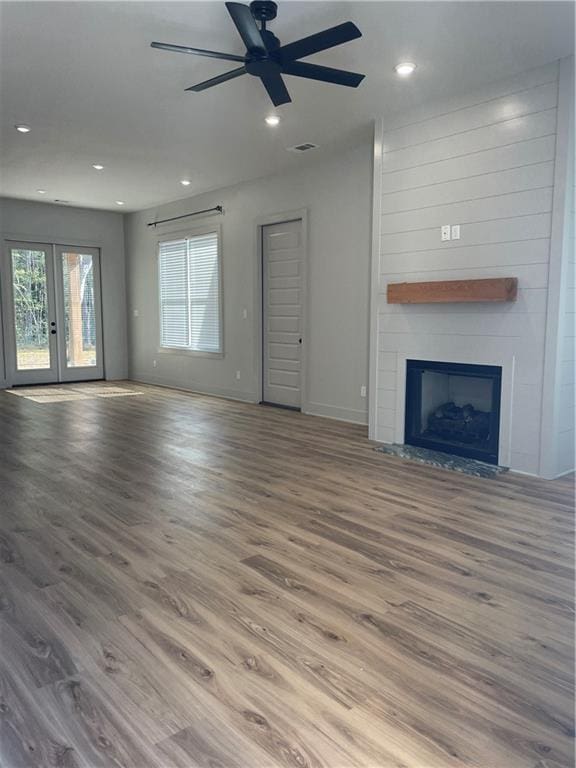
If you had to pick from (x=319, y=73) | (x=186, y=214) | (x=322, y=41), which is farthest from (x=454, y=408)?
(x=186, y=214)

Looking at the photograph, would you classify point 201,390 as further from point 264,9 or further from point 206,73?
point 264,9

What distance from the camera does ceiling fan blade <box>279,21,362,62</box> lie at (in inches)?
105

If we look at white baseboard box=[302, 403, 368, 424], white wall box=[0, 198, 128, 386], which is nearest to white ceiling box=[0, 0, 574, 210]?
white wall box=[0, 198, 128, 386]

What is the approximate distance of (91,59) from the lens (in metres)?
3.54

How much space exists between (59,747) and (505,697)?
1.31 m

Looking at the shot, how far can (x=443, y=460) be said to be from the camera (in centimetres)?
425

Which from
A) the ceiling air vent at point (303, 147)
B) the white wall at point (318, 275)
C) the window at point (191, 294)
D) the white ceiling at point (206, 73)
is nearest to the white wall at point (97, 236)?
the window at point (191, 294)

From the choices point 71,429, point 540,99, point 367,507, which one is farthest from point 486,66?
point 71,429

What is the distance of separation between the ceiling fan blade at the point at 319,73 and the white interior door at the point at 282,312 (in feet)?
10.1

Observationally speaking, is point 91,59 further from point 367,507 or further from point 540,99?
point 367,507

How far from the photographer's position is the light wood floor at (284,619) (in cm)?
148

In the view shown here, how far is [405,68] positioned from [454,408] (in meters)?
2.62

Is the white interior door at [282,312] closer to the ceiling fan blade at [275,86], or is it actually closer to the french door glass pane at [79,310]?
the ceiling fan blade at [275,86]

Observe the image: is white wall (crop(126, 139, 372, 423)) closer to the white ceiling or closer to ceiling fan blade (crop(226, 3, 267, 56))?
the white ceiling
